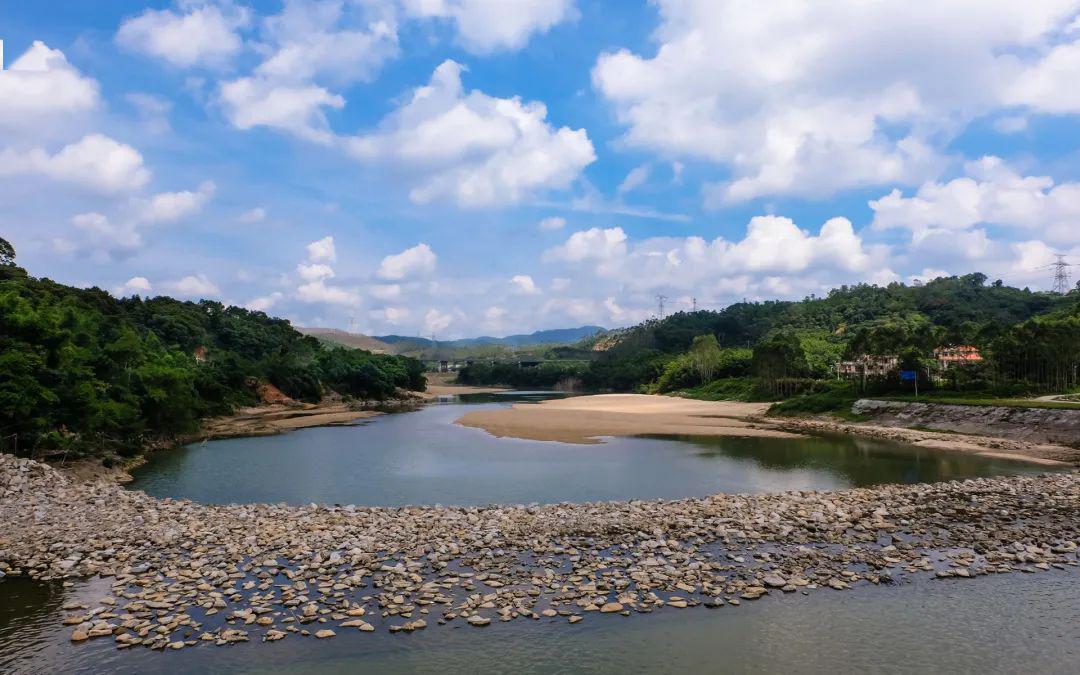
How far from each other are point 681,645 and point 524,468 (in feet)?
75.9

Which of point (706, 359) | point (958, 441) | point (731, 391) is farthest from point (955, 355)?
point (706, 359)

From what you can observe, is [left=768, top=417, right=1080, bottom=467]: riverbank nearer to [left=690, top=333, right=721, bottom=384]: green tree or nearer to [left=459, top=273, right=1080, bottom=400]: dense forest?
[left=459, top=273, right=1080, bottom=400]: dense forest

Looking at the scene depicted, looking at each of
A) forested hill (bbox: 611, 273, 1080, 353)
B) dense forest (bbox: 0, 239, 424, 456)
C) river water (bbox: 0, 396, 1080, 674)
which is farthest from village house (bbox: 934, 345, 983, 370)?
dense forest (bbox: 0, 239, 424, 456)

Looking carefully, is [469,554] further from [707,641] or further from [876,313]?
[876,313]

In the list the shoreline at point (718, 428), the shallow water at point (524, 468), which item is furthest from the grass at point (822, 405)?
the shallow water at point (524, 468)

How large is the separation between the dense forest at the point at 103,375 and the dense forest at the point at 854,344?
66.1m

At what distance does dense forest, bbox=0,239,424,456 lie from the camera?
96.6ft

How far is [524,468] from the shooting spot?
116 ft

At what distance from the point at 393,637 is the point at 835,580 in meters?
10.7

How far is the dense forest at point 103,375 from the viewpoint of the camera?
29.4 meters

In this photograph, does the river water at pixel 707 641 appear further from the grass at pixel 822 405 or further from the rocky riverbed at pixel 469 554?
the grass at pixel 822 405

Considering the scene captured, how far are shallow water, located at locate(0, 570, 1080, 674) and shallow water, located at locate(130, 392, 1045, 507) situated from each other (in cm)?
1298

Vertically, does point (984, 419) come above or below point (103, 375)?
below

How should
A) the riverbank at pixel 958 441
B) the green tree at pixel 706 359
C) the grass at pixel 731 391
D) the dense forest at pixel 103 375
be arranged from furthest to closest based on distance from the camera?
the green tree at pixel 706 359 < the grass at pixel 731 391 < the riverbank at pixel 958 441 < the dense forest at pixel 103 375
